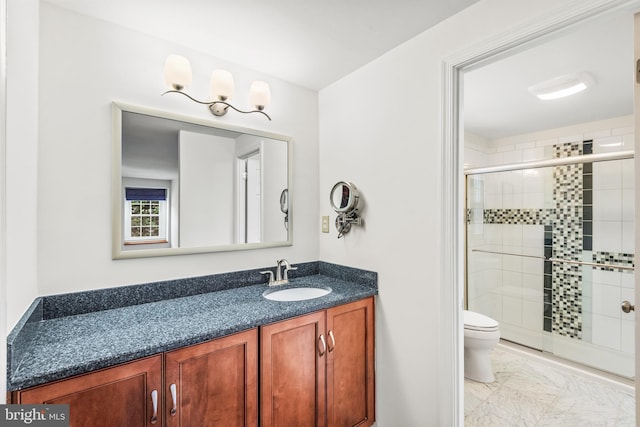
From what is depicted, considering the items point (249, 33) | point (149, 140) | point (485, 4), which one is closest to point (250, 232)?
point (149, 140)

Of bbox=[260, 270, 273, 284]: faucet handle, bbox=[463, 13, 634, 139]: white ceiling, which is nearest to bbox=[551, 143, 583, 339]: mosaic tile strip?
bbox=[463, 13, 634, 139]: white ceiling

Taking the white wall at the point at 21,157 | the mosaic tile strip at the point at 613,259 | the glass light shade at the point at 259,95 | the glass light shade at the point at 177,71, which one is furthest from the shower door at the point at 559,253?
the white wall at the point at 21,157

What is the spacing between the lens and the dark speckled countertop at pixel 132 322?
936 millimetres

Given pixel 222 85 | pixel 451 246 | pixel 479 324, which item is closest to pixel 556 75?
pixel 451 246

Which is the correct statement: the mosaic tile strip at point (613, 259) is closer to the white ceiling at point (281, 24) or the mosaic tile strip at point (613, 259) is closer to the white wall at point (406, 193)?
the white wall at point (406, 193)

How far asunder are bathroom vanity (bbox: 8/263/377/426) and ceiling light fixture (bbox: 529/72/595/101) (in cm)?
182

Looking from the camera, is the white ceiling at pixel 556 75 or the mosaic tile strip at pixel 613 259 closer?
the white ceiling at pixel 556 75

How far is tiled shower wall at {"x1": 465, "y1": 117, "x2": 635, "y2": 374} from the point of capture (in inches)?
100

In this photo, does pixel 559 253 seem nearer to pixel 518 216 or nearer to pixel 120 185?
pixel 518 216

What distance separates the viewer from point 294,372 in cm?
143

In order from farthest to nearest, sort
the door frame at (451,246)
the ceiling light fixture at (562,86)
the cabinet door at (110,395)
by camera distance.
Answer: the ceiling light fixture at (562,86) → the door frame at (451,246) → the cabinet door at (110,395)

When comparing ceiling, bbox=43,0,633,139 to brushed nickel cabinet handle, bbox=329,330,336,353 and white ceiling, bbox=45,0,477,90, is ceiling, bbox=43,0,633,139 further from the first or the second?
brushed nickel cabinet handle, bbox=329,330,336,353

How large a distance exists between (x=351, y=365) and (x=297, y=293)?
509 mm

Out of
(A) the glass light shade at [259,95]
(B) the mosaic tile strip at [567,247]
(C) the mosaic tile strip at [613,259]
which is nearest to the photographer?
(A) the glass light shade at [259,95]
